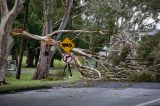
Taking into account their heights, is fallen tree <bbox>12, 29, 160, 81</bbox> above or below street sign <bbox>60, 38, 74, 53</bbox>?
below

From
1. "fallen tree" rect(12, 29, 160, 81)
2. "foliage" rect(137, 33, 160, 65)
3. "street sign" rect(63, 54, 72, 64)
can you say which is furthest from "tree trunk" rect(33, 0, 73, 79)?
"foliage" rect(137, 33, 160, 65)

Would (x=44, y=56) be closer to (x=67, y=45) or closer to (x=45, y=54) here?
(x=45, y=54)

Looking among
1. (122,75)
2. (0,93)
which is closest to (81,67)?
(122,75)

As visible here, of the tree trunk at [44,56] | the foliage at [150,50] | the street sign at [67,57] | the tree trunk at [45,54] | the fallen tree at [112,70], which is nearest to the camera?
the fallen tree at [112,70]

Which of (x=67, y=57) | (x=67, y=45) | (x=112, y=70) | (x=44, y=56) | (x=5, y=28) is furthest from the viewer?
(x=44, y=56)

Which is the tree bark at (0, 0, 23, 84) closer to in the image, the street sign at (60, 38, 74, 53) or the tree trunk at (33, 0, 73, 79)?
the street sign at (60, 38, 74, 53)

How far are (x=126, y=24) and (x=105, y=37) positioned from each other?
471 inches

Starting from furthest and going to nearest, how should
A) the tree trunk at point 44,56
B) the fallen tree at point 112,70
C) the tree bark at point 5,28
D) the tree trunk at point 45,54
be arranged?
the tree trunk at point 44,56, the tree trunk at point 45,54, the fallen tree at point 112,70, the tree bark at point 5,28

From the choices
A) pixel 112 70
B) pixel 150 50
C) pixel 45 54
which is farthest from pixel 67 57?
pixel 150 50

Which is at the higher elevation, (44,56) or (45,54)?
(45,54)

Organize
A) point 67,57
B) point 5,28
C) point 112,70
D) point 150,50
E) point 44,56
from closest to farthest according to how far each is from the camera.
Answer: point 5,28 < point 112,70 < point 150,50 < point 67,57 < point 44,56

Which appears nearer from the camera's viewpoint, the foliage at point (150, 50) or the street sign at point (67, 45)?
the foliage at point (150, 50)

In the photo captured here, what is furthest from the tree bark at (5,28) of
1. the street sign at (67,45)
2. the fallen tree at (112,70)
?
the street sign at (67,45)

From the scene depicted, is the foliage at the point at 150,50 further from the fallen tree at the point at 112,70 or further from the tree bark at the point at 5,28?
the tree bark at the point at 5,28
